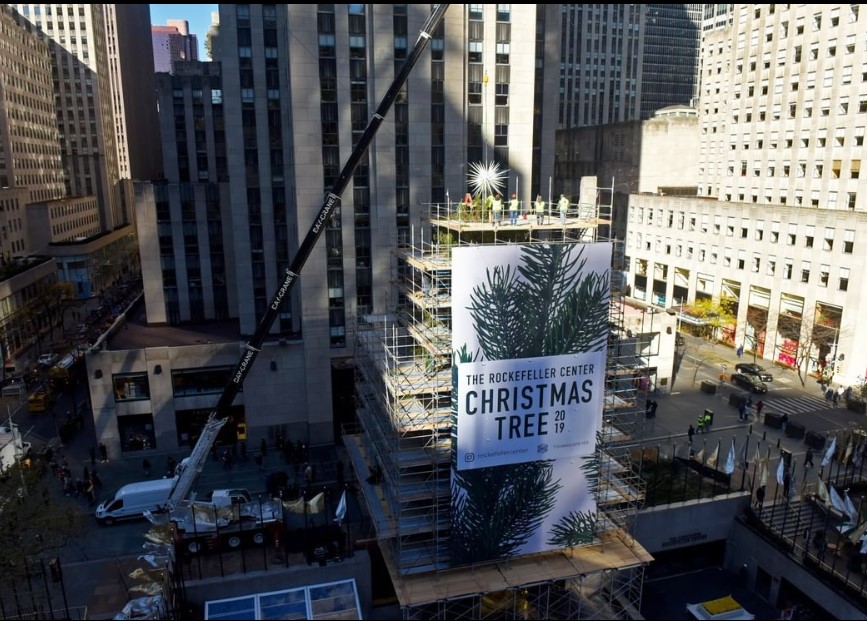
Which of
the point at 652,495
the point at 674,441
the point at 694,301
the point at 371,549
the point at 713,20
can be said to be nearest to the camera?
the point at 371,549

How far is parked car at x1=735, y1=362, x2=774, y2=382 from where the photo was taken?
172ft

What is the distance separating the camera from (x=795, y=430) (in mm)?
41938

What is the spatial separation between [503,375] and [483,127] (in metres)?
22.8

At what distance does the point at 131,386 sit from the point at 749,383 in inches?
1735

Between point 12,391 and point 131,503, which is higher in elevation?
point 131,503

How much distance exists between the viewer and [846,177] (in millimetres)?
59719

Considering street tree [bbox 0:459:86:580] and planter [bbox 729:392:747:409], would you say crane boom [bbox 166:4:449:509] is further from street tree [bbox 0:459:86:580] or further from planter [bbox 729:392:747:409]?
planter [bbox 729:392:747:409]

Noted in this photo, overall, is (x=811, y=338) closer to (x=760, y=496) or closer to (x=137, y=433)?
(x=760, y=496)

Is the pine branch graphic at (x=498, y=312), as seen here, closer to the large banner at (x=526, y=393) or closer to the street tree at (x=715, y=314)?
the large banner at (x=526, y=393)

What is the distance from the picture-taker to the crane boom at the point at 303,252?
28766 mm

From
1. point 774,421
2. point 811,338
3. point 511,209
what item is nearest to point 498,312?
point 511,209

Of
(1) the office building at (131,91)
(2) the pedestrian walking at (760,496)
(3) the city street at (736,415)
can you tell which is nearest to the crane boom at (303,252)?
(3) the city street at (736,415)

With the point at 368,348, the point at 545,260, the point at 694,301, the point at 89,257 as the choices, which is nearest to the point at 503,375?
the point at 545,260

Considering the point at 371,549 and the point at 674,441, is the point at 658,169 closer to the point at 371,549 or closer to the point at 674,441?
the point at 674,441
